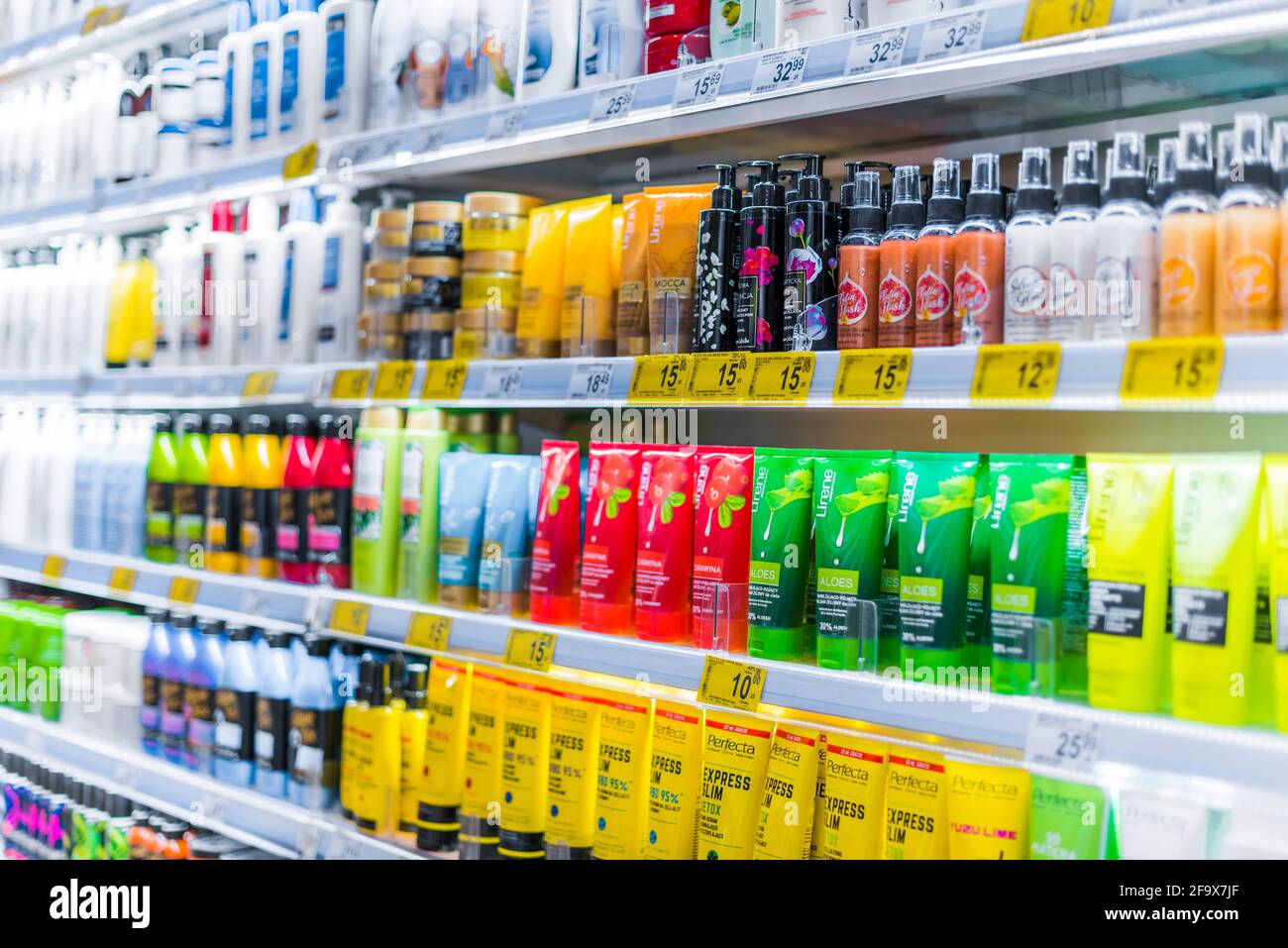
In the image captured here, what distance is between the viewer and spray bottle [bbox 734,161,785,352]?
165cm

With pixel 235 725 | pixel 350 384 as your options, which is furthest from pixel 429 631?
pixel 235 725

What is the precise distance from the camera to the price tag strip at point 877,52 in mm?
1434

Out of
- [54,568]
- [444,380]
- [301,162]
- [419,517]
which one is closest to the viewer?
[444,380]

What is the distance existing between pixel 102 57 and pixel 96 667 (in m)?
1.67

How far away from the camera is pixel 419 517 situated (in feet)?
7.07

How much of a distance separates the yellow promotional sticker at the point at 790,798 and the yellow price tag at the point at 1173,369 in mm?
638

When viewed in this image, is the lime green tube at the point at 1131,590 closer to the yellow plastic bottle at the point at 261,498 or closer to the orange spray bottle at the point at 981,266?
the orange spray bottle at the point at 981,266

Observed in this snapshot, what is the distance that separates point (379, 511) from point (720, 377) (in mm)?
833

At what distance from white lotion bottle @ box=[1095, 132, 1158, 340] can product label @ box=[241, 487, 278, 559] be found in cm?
173

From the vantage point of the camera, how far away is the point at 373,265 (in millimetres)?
2305

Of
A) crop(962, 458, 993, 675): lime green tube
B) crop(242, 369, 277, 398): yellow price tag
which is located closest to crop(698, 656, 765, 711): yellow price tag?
crop(962, 458, 993, 675): lime green tube

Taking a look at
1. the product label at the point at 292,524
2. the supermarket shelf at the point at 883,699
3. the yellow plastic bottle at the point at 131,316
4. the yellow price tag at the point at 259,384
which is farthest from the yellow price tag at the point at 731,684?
the yellow plastic bottle at the point at 131,316

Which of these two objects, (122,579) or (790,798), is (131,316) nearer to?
(122,579)
